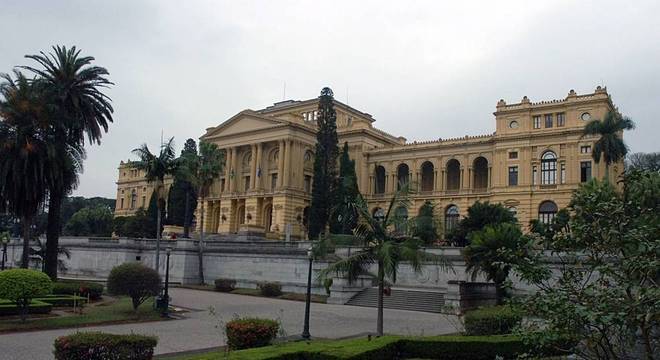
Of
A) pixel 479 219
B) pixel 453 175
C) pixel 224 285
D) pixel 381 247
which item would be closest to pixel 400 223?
pixel 381 247

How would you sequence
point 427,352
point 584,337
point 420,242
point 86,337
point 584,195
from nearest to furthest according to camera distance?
point 584,337 → point 584,195 → point 86,337 → point 427,352 → point 420,242

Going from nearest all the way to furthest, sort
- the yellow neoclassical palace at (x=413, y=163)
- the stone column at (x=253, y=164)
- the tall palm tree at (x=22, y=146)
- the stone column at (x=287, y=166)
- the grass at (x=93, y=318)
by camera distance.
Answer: the grass at (x=93, y=318) → the tall palm tree at (x=22, y=146) → the yellow neoclassical palace at (x=413, y=163) → the stone column at (x=287, y=166) → the stone column at (x=253, y=164)

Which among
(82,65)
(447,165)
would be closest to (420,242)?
(82,65)

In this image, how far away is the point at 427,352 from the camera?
648 inches

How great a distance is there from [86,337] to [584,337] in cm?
1091

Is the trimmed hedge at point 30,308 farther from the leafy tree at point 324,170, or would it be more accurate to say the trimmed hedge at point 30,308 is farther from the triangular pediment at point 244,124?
the triangular pediment at point 244,124

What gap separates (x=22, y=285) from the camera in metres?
23.6

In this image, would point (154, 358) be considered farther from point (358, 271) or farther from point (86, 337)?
point (358, 271)

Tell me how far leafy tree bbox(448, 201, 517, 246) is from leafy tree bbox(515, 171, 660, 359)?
38.2 meters

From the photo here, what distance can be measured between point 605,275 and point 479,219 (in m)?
39.9

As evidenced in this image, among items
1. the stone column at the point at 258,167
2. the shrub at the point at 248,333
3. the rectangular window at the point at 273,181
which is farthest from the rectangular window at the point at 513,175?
the shrub at the point at 248,333

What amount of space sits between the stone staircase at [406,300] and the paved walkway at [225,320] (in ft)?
4.75

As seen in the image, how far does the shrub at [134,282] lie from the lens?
27656 millimetres

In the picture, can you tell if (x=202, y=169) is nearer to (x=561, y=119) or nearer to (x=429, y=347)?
(x=561, y=119)
